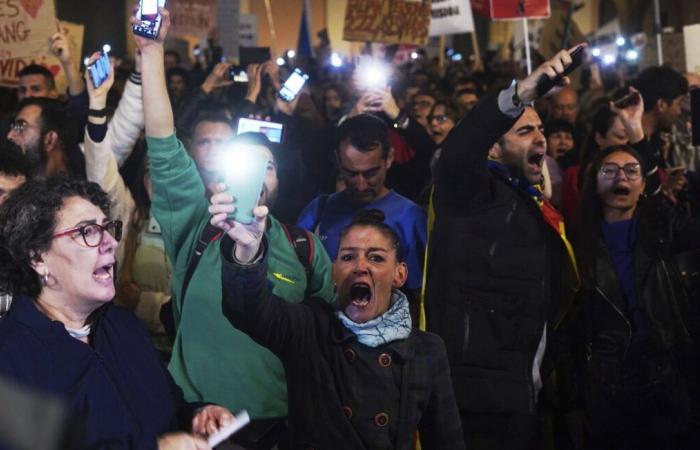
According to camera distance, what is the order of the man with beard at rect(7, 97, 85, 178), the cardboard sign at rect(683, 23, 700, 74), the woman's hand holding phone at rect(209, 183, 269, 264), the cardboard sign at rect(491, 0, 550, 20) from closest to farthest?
the woman's hand holding phone at rect(209, 183, 269, 264) → the man with beard at rect(7, 97, 85, 178) → the cardboard sign at rect(683, 23, 700, 74) → the cardboard sign at rect(491, 0, 550, 20)

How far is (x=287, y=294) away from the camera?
161 inches

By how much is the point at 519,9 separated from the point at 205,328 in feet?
22.9

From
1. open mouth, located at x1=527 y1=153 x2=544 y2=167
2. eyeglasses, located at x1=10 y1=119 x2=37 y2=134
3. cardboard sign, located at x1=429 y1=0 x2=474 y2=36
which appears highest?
cardboard sign, located at x1=429 y1=0 x2=474 y2=36

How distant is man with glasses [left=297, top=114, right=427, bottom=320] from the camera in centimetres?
505

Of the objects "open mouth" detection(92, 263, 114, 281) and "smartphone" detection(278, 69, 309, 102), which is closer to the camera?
"open mouth" detection(92, 263, 114, 281)

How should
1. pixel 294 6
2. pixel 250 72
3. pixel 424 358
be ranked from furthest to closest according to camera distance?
pixel 294 6 < pixel 250 72 < pixel 424 358

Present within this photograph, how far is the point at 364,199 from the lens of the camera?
5199mm

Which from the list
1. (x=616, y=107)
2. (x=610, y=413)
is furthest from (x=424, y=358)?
(x=616, y=107)

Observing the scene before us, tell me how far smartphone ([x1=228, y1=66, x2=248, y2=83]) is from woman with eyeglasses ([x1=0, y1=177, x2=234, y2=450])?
5164 millimetres

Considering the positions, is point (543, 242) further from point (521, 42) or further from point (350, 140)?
point (521, 42)

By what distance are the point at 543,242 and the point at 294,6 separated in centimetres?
2147

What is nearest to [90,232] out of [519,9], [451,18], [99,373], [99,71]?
[99,373]

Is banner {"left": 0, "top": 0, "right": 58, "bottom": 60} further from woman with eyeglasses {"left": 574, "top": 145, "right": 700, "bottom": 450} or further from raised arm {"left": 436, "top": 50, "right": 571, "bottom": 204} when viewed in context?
raised arm {"left": 436, "top": 50, "right": 571, "bottom": 204}

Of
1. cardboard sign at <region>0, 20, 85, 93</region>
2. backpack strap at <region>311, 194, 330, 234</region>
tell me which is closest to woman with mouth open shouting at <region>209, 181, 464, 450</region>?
backpack strap at <region>311, 194, 330, 234</region>
